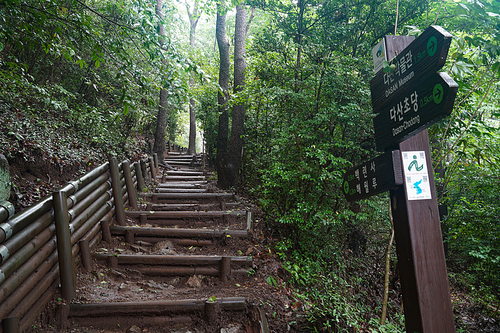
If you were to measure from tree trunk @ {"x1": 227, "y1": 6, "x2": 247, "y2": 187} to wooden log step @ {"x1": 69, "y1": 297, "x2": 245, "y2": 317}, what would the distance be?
4.76m

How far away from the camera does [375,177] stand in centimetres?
229

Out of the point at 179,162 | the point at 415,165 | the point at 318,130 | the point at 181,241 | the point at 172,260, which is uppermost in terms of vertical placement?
the point at 179,162

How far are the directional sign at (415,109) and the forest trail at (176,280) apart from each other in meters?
2.26

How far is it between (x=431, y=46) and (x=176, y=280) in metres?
3.79

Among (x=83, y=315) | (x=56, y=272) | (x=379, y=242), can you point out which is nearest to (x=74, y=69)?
(x=56, y=272)

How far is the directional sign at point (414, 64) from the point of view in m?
1.68

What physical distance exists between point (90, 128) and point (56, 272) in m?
4.51

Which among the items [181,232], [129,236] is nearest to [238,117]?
[181,232]

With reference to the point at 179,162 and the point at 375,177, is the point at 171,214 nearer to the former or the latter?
the point at 375,177

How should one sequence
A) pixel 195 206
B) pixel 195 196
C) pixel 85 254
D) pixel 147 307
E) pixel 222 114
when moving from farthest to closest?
pixel 222 114, pixel 195 196, pixel 195 206, pixel 85 254, pixel 147 307

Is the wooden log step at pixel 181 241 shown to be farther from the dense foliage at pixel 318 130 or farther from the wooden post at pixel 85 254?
the dense foliage at pixel 318 130

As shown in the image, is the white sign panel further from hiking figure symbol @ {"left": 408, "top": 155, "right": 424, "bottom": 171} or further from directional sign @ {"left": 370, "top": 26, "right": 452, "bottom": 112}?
directional sign @ {"left": 370, "top": 26, "right": 452, "bottom": 112}

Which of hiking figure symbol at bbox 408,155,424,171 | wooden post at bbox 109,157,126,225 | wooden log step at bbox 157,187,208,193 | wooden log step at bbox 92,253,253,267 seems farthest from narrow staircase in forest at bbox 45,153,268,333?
hiking figure symbol at bbox 408,155,424,171

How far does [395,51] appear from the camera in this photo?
234 cm
